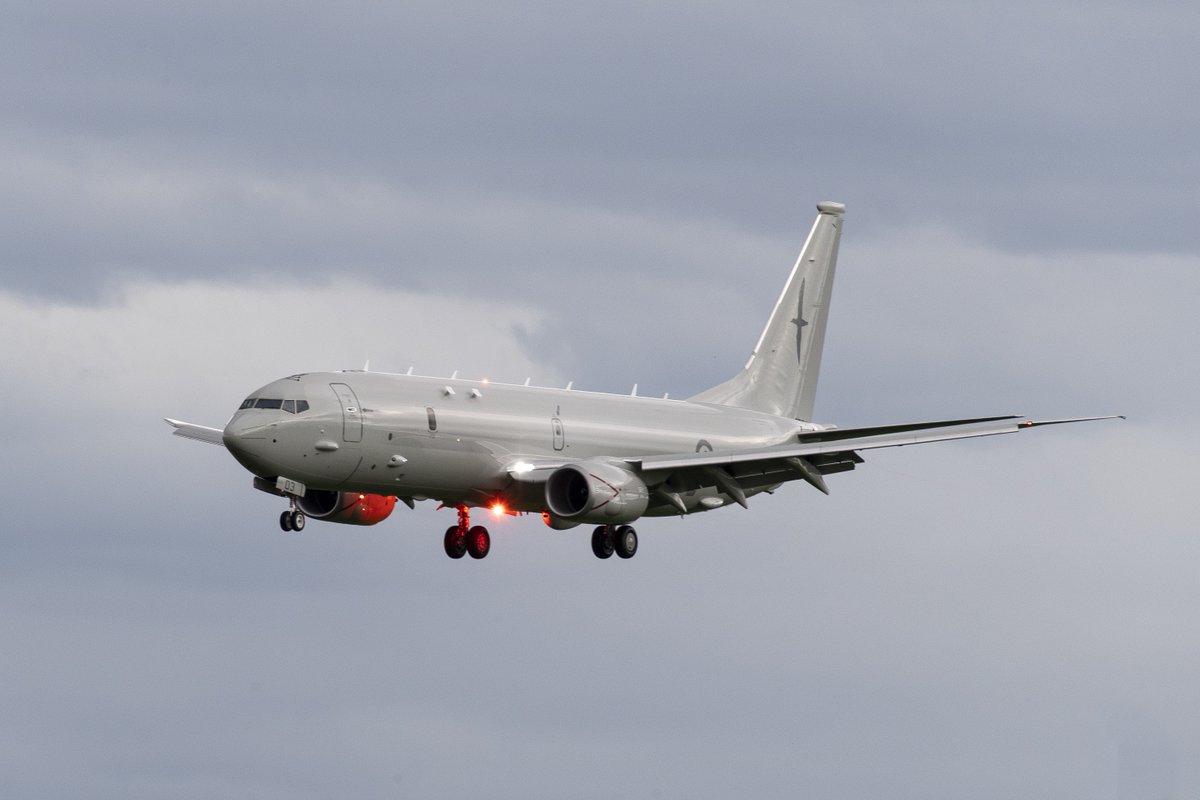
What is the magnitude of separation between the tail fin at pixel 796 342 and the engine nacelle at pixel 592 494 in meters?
12.3

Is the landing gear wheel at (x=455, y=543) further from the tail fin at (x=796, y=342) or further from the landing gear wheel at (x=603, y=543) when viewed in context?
the tail fin at (x=796, y=342)

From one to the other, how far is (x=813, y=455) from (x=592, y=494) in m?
7.64

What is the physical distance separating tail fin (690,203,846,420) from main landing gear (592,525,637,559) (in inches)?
397

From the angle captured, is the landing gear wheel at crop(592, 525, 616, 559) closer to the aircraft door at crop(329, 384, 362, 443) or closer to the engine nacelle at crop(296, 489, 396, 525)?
the engine nacelle at crop(296, 489, 396, 525)

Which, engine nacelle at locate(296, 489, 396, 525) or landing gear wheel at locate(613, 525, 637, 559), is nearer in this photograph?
engine nacelle at locate(296, 489, 396, 525)

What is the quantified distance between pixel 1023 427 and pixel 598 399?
13715 mm

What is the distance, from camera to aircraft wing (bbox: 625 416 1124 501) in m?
62.9

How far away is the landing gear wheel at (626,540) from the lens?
2579 inches

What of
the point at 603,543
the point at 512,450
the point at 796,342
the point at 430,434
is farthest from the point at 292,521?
the point at 796,342

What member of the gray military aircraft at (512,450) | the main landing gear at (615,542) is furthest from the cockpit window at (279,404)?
the main landing gear at (615,542)

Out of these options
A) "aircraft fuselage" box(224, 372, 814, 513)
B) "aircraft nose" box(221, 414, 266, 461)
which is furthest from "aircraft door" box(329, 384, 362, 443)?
"aircraft nose" box(221, 414, 266, 461)

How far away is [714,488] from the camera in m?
69.1

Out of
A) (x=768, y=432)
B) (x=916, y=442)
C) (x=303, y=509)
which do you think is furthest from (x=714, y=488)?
(x=303, y=509)

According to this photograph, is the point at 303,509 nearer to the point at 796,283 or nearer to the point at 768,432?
the point at 768,432
